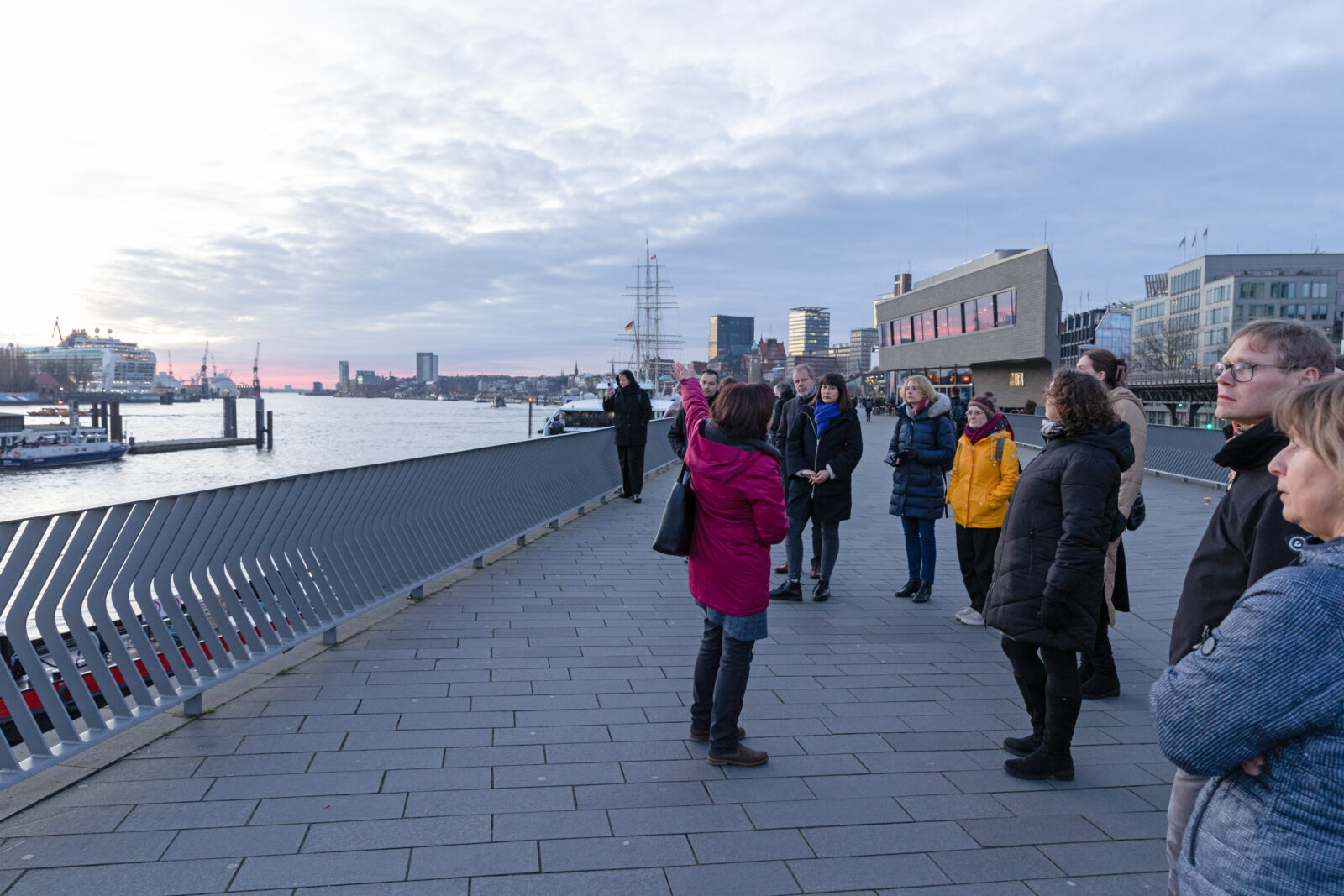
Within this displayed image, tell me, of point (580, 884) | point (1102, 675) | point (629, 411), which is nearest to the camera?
point (580, 884)

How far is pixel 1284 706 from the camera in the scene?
4.52 feet

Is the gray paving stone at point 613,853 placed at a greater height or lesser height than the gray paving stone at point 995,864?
greater

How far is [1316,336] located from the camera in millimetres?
2678

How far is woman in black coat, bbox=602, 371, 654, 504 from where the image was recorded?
13188 millimetres

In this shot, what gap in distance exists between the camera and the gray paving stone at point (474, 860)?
3027 millimetres

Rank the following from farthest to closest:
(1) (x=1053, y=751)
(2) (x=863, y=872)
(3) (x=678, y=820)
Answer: (1) (x=1053, y=751) → (3) (x=678, y=820) → (2) (x=863, y=872)

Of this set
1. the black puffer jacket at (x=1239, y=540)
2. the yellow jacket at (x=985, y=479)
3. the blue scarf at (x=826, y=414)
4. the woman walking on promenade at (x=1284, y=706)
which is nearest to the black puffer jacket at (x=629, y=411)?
the blue scarf at (x=826, y=414)

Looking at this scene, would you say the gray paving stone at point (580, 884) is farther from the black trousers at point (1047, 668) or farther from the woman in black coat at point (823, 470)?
the woman in black coat at point (823, 470)

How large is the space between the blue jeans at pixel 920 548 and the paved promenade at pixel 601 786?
1374 mm

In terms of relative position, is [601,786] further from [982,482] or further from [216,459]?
[216,459]

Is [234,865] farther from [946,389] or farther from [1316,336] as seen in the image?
[946,389]

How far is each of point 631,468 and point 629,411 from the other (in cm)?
128

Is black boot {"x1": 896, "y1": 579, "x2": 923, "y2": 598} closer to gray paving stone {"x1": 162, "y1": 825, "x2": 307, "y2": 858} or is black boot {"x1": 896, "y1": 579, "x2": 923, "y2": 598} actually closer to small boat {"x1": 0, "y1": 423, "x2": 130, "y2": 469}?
gray paving stone {"x1": 162, "y1": 825, "x2": 307, "y2": 858}

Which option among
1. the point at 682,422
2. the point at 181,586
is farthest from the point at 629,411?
the point at 181,586
